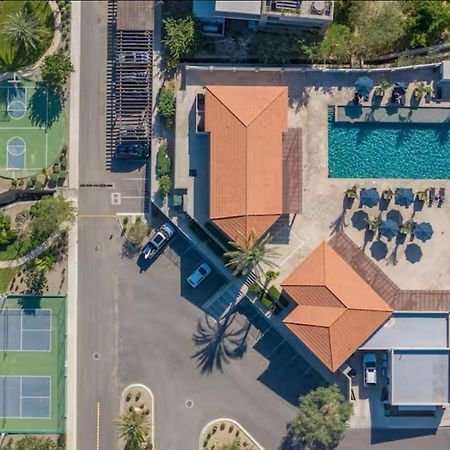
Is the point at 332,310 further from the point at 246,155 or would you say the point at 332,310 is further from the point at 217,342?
the point at 246,155

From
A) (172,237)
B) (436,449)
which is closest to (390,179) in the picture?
(172,237)

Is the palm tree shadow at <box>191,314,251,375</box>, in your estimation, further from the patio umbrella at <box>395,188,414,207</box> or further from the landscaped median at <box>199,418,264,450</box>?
the patio umbrella at <box>395,188,414,207</box>

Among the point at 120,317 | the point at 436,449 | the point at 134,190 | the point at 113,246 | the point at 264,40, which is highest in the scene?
the point at 264,40

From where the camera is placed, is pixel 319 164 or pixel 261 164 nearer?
pixel 261 164

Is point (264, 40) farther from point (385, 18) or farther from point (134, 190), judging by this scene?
point (134, 190)

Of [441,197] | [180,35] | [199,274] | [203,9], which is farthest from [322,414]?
[203,9]

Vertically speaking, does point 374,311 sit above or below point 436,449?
above
